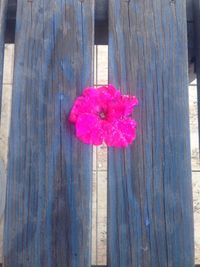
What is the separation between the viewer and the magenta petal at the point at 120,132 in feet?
4.32

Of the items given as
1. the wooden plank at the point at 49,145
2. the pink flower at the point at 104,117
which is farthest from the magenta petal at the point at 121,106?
the wooden plank at the point at 49,145

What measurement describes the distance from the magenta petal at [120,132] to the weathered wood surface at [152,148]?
31 millimetres

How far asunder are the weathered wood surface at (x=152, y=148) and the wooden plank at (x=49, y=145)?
0.30 feet

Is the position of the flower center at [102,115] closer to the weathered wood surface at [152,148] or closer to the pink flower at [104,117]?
the pink flower at [104,117]

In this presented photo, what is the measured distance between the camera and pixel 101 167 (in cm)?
371

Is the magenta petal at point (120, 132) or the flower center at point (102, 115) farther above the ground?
the flower center at point (102, 115)

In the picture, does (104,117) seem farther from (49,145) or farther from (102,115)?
(49,145)

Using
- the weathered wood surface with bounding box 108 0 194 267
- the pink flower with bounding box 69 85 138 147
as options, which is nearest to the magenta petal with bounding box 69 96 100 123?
the pink flower with bounding box 69 85 138 147

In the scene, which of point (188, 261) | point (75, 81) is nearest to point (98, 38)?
point (75, 81)

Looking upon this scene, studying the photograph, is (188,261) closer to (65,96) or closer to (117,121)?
(117,121)

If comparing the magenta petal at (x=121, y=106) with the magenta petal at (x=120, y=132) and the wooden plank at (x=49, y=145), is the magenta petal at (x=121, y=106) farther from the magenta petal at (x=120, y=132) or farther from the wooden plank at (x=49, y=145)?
the wooden plank at (x=49, y=145)

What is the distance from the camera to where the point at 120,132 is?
1320 mm

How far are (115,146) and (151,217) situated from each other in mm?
244

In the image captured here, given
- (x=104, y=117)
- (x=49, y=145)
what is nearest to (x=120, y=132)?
(x=104, y=117)
